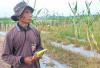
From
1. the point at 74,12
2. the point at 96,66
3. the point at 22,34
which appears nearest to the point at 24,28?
the point at 22,34

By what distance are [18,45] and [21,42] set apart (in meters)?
0.04

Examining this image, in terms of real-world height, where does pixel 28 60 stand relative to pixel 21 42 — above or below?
below

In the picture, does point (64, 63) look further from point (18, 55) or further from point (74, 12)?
point (18, 55)

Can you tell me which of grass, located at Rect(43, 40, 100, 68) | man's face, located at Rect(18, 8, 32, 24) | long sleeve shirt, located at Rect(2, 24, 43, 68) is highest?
man's face, located at Rect(18, 8, 32, 24)

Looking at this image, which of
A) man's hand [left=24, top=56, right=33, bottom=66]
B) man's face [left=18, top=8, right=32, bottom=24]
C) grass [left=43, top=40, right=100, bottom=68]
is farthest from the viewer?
grass [left=43, top=40, right=100, bottom=68]

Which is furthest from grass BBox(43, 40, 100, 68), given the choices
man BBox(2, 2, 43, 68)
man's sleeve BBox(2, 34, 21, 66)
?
man's sleeve BBox(2, 34, 21, 66)

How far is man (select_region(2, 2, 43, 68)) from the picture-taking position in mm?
1570

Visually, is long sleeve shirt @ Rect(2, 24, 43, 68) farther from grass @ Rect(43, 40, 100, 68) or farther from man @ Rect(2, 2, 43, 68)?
grass @ Rect(43, 40, 100, 68)

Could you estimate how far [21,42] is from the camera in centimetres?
163

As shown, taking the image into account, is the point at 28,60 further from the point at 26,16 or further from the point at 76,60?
the point at 76,60

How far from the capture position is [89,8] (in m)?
4.39

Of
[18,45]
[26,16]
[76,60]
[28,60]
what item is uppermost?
[26,16]

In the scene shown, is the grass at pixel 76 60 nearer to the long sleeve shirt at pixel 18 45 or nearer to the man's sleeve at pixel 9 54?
the long sleeve shirt at pixel 18 45

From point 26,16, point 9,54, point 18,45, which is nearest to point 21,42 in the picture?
point 18,45
